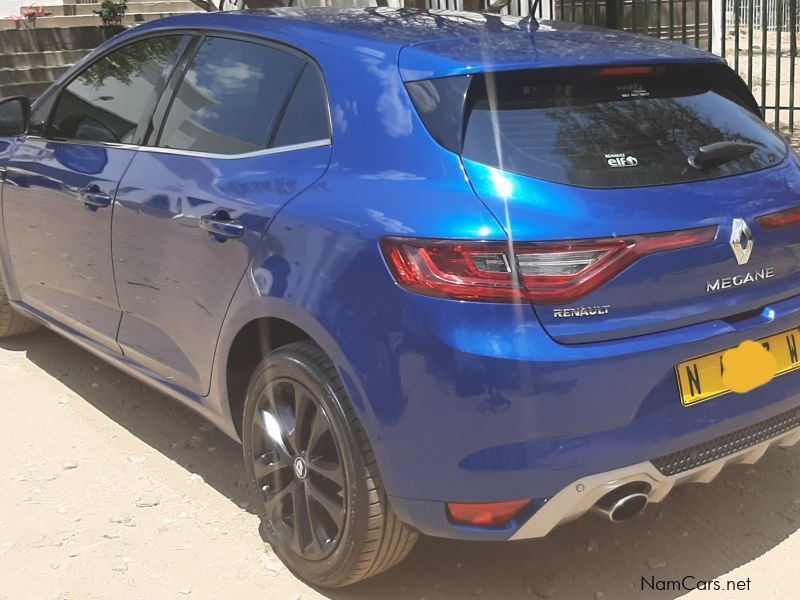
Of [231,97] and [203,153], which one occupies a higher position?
[231,97]

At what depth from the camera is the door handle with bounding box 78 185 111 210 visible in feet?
12.8

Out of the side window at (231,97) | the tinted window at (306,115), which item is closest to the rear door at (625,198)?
the tinted window at (306,115)

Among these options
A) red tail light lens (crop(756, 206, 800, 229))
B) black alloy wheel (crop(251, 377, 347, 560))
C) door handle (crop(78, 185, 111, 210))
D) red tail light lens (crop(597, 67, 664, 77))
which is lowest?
black alloy wheel (crop(251, 377, 347, 560))

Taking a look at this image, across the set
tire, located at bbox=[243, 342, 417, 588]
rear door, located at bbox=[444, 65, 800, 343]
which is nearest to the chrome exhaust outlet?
rear door, located at bbox=[444, 65, 800, 343]

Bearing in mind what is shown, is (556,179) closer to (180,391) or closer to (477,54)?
(477,54)

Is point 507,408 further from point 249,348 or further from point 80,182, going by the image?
point 80,182

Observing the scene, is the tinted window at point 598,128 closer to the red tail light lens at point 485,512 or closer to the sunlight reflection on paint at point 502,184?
the sunlight reflection on paint at point 502,184

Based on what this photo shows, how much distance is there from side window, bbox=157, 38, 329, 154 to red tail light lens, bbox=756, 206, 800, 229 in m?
1.31

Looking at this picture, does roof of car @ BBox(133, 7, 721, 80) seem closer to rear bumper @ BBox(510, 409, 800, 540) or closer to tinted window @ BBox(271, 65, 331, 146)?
tinted window @ BBox(271, 65, 331, 146)

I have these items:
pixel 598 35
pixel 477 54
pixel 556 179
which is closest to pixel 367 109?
pixel 477 54

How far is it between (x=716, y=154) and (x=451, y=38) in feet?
2.89

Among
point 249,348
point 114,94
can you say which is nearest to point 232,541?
point 249,348

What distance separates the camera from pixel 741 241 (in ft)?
9.11

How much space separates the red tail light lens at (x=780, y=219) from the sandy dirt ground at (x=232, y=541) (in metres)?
1.10
